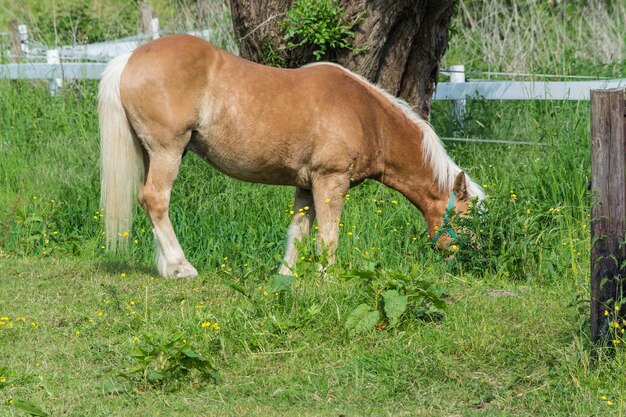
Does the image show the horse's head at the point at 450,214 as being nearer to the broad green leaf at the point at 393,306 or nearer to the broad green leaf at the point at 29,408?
the broad green leaf at the point at 393,306

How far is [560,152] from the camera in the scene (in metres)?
7.83

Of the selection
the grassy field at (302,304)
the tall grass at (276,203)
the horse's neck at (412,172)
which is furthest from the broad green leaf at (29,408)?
the horse's neck at (412,172)

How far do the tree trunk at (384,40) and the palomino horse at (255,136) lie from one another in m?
1.19

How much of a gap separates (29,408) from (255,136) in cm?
316

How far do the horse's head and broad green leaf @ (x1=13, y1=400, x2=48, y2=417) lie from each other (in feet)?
11.8

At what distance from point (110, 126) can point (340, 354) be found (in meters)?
2.71

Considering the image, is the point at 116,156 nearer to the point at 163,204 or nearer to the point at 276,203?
the point at 163,204

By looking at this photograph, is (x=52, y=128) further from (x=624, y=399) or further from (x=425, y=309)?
(x=624, y=399)

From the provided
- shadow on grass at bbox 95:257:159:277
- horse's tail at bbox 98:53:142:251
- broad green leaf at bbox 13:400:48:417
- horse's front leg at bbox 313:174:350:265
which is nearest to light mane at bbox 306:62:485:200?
horse's front leg at bbox 313:174:350:265

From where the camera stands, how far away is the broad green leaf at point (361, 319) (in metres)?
5.13

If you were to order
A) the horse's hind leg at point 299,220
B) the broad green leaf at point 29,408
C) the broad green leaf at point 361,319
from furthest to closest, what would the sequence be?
the horse's hind leg at point 299,220, the broad green leaf at point 361,319, the broad green leaf at point 29,408

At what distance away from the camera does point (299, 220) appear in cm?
732

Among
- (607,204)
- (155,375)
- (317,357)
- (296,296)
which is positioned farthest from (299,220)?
(607,204)

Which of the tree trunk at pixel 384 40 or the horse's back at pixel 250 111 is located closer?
the horse's back at pixel 250 111
